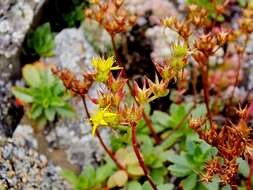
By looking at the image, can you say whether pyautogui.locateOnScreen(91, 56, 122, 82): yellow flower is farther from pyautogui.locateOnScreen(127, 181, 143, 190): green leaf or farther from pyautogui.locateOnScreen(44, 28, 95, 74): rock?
pyautogui.locateOnScreen(44, 28, 95, 74): rock

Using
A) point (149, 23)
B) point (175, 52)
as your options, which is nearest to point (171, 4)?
point (149, 23)

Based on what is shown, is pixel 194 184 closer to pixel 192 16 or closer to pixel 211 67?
pixel 192 16

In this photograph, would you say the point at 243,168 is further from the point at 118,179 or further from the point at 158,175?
the point at 118,179

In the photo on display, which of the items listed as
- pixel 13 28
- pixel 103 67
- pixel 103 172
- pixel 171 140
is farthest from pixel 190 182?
pixel 13 28

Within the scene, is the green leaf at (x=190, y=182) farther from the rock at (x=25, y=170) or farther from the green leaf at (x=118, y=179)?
the rock at (x=25, y=170)

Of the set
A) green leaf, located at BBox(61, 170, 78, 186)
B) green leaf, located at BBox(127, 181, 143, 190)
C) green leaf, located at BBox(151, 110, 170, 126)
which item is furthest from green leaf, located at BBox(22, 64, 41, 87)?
green leaf, located at BBox(127, 181, 143, 190)

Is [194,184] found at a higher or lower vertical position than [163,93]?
lower
